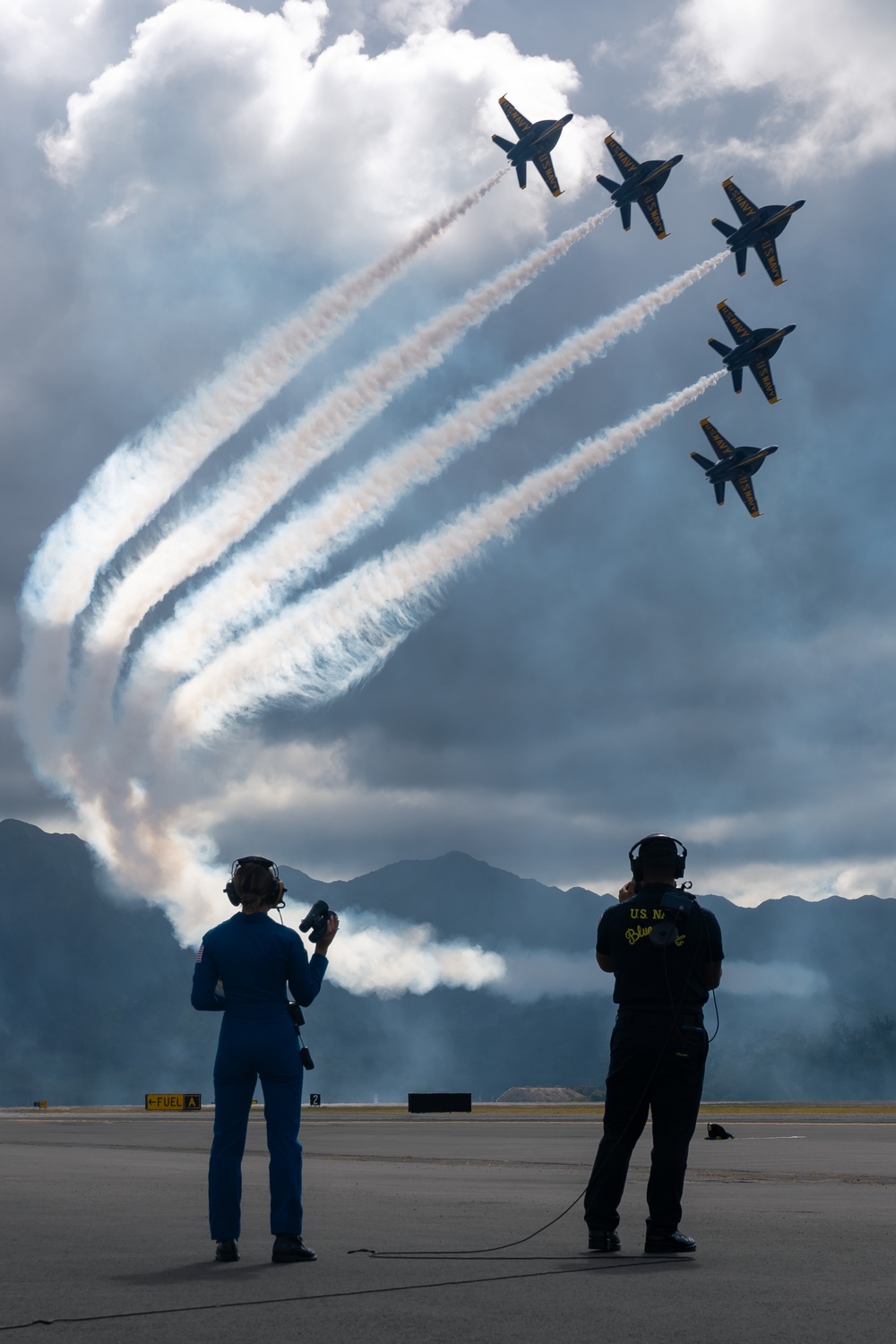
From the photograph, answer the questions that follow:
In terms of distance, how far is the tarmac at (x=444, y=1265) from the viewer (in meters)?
6.26

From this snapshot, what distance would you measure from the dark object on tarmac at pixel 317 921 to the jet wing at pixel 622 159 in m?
79.3

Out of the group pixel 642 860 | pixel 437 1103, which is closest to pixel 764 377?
pixel 437 1103

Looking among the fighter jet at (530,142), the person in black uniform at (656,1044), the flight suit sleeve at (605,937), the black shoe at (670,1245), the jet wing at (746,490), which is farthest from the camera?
the jet wing at (746,490)

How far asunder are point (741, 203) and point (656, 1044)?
3157 inches

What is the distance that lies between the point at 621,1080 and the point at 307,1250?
7.98ft

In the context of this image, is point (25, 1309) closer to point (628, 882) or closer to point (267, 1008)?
point (267, 1008)

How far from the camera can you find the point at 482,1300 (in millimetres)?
6953

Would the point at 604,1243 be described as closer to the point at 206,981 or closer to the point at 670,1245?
the point at 670,1245

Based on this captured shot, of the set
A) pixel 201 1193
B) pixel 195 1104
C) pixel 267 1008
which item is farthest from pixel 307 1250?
pixel 195 1104

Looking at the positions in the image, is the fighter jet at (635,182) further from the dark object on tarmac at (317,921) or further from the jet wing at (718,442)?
the dark object on tarmac at (317,921)

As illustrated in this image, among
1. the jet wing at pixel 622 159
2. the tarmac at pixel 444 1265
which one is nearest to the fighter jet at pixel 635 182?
the jet wing at pixel 622 159

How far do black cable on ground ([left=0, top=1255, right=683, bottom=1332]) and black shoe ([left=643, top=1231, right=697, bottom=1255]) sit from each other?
0.42 ft

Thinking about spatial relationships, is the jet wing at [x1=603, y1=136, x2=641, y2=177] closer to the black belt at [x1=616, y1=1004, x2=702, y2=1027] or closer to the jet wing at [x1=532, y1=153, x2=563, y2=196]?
the jet wing at [x1=532, y1=153, x2=563, y2=196]

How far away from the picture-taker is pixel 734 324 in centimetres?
8781
